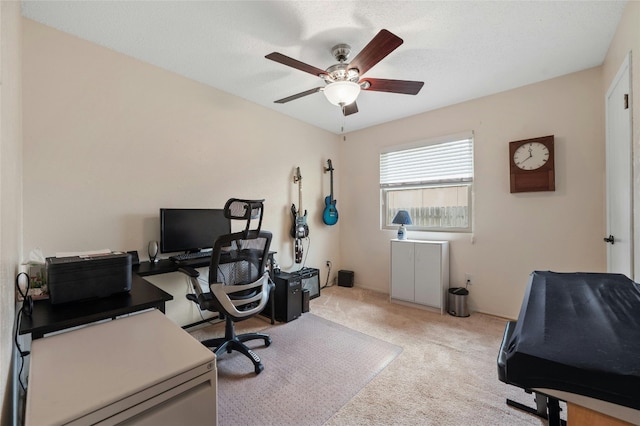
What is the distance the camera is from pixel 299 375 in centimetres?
202

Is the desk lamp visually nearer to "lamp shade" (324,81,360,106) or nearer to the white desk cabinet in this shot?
"lamp shade" (324,81,360,106)

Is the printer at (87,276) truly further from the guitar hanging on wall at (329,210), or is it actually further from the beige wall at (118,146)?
the guitar hanging on wall at (329,210)

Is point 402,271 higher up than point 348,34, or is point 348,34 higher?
point 348,34

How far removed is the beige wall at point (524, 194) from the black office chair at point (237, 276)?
243 centimetres

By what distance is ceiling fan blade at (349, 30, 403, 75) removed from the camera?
1582 millimetres

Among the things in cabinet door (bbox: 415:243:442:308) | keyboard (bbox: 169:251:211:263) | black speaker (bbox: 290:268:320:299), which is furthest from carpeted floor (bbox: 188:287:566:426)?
keyboard (bbox: 169:251:211:263)

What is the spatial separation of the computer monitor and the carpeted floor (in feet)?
3.39

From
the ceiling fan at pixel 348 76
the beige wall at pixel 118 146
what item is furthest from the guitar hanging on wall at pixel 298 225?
the ceiling fan at pixel 348 76

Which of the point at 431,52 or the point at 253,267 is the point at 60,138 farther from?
the point at 431,52

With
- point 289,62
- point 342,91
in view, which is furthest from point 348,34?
point 289,62

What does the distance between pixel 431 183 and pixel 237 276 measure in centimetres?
280

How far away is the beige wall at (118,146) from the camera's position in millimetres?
1968

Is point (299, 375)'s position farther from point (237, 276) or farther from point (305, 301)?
point (305, 301)

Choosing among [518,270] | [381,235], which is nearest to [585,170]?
[518,270]
